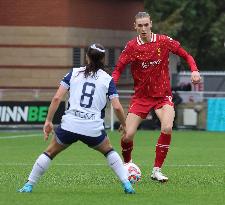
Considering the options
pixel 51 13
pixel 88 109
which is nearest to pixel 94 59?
pixel 88 109

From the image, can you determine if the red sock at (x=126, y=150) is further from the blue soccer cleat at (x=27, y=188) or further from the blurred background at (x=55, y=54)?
the blurred background at (x=55, y=54)

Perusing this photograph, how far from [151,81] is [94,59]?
292 cm

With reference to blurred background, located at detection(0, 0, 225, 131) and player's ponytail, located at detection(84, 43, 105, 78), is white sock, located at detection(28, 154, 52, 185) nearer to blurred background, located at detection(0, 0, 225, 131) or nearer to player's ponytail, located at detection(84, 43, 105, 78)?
player's ponytail, located at detection(84, 43, 105, 78)

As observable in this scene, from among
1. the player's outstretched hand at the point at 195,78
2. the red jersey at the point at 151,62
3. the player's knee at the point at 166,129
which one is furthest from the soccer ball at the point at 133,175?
the player's outstretched hand at the point at 195,78

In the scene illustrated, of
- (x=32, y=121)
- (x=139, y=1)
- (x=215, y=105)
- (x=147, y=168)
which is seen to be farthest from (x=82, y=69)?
(x=139, y=1)

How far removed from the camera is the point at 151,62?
17250 millimetres

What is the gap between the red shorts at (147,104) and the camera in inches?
685

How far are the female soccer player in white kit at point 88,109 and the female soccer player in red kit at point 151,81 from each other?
256cm

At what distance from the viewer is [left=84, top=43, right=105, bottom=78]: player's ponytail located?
14.4 meters

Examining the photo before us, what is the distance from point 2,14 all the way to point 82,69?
25588mm

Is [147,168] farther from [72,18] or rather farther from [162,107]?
[72,18]

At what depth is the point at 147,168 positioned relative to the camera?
2048 centimetres

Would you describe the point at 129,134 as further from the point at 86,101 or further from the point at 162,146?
the point at 86,101

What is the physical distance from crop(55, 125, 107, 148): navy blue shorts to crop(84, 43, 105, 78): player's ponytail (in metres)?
0.74
